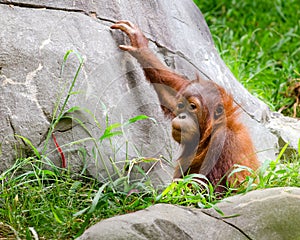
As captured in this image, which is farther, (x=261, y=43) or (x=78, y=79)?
(x=261, y=43)

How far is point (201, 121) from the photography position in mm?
3588

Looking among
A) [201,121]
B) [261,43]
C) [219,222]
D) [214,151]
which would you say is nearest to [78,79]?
[201,121]

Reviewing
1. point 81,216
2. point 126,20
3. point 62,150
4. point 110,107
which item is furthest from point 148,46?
point 81,216

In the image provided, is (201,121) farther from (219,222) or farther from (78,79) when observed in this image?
(219,222)

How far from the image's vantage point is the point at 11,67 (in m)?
3.28

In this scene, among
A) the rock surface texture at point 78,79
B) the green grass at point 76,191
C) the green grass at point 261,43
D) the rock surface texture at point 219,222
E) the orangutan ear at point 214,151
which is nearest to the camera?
the rock surface texture at point 219,222

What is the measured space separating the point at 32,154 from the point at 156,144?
72 centimetres

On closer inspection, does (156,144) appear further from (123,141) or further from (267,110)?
(267,110)

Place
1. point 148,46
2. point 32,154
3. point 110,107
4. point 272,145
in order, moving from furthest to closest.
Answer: point 272,145, point 148,46, point 110,107, point 32,154

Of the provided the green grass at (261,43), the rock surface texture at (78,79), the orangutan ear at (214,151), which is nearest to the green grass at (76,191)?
the rock surface texture at (78,79)

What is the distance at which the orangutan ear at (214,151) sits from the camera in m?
3.56

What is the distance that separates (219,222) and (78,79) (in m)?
1.15

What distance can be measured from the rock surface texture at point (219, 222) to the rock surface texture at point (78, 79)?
2.18 feet

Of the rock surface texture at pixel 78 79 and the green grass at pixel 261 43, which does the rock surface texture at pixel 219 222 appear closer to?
the rock surface texture at pixel 78 79
